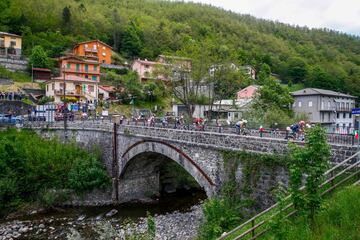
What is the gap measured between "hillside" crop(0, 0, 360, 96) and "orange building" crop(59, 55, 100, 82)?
306 inches

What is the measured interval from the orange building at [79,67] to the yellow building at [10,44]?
9.83 meters

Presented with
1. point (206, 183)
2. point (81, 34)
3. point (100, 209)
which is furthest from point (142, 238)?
point (81, 34)

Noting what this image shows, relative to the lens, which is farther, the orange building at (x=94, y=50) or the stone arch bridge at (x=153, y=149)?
the orange building at (x=94, y=50)

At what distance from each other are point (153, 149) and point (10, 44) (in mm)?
52003

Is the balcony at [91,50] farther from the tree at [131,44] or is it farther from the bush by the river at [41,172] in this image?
the bush by the river at [41,172]

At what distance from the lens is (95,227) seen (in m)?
21.7

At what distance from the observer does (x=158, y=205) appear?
1049 inches

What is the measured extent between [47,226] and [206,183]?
1210 cm

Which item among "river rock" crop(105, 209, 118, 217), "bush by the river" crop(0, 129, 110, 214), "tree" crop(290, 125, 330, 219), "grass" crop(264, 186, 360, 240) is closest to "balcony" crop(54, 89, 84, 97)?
"bush by the river" crop(0, 129, 110, 214)

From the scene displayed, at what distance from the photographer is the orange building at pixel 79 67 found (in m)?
59.2

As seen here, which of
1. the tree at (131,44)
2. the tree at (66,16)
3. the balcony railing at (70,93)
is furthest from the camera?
the tree at (131,44)

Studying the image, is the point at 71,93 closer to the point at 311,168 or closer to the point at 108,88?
the point at 108,88

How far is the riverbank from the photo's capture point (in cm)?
2014

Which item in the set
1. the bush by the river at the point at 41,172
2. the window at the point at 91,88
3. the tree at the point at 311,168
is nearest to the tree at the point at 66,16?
the window at the point at 91,88
